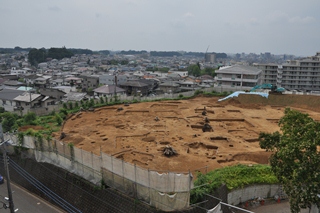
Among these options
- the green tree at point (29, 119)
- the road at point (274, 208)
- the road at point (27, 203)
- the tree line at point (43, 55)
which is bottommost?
the road at point (27, 203)

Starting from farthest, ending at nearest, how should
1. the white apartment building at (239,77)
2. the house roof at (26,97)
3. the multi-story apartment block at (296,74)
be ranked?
the multi-story apartment block at (296,74), the white apartment building at (239,77), the house roof at (26,97)

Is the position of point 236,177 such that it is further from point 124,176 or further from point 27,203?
point 27,203

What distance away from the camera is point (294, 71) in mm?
75812

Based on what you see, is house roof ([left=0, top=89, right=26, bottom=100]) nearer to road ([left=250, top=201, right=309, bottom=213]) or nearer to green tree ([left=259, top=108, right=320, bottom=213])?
road ([left=250, top=201, right=309, bottom=213])

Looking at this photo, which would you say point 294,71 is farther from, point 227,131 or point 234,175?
point 234,175

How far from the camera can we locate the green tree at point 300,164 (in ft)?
30.6

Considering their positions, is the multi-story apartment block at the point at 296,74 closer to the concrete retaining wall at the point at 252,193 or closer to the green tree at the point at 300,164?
the concrete retaining wall at the point at 252,193

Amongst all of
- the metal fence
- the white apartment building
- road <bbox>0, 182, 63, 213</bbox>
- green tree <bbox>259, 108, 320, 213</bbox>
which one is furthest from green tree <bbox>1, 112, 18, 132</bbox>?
the white apartment building

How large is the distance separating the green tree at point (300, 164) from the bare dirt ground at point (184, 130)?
8908 mm

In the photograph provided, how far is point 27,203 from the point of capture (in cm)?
1873

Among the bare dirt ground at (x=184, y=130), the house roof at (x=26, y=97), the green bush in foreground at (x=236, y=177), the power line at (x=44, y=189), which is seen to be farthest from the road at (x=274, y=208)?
the house roof at (x=26, y=97)

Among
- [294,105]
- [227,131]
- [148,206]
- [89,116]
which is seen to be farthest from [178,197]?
[294,105]

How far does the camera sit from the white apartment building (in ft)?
190

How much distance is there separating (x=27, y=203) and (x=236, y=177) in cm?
1471
